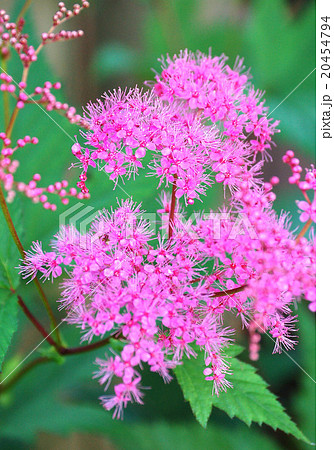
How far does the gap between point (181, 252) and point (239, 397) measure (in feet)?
1.08

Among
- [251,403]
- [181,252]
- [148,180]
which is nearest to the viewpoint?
[181,252]

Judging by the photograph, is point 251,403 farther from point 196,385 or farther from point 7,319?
point 7,319

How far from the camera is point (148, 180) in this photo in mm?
1156

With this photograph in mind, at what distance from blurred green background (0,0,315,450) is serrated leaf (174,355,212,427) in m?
0.40

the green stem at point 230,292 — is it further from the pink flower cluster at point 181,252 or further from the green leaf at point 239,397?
the green leaf at point 239,397

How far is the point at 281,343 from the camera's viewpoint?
885 mm

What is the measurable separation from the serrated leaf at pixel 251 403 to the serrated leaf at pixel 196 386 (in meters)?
0.03

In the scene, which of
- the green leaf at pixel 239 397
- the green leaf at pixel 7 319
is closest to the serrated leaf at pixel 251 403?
the green leaf at pixel 239 397

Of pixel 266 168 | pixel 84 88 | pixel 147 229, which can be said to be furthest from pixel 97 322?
pixel 266 168

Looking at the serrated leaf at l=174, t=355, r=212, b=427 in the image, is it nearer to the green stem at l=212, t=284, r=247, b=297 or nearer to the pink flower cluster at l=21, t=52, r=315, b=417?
the pink flower cluster at l=21, t=52, r=315, b=417

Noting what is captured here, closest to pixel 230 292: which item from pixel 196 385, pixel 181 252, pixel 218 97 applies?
pixel 181 252

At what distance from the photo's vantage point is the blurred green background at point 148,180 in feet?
4.13

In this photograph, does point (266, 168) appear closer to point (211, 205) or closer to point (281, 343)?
point (211, 205)
